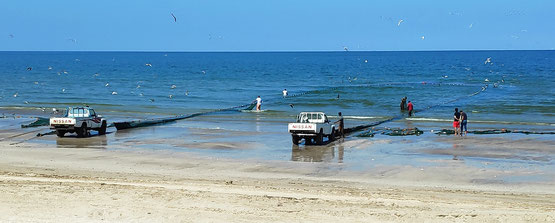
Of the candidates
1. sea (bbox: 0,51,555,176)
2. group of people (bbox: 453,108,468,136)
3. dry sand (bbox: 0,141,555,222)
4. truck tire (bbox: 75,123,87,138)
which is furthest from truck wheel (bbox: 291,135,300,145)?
truck tire (bbox: 75,123,87,138)

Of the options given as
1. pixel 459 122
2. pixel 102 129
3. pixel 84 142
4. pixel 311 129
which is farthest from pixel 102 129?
pixel 459 122

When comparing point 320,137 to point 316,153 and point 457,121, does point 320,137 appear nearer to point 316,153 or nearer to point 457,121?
point 316,153

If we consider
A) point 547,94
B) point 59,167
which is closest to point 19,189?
point 59,167

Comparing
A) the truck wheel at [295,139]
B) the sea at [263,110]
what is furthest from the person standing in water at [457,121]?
the truck wheel at [295,139]

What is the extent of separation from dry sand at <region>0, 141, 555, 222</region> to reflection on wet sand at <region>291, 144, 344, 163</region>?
5.40 ft

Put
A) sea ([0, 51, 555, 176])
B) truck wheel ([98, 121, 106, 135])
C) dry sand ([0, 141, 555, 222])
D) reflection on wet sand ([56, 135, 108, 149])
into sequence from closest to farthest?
dry sand ([0, 141, 555, 222]) < reflection on wet sand ([56, 135, 108, 149]) < sea ([0, 51, 555, 176]) < truck wheel ([98, 121, 106, 135])

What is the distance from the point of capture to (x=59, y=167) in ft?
87.6

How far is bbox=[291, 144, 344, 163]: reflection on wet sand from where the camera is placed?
29641 mm

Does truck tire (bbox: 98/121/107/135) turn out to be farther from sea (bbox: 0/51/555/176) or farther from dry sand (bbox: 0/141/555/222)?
dry sand (bbox: 0/141/555/222)

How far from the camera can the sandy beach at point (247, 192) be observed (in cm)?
1708

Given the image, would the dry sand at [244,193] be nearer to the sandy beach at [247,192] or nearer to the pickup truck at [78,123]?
the sandy beach at [247,192]

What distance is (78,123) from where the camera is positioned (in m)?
36.9

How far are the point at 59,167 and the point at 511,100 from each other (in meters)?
53.9

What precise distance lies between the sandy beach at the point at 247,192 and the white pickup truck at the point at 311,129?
15.9ft
